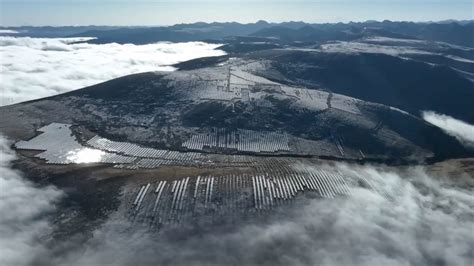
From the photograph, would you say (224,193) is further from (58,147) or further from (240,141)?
(58,147)

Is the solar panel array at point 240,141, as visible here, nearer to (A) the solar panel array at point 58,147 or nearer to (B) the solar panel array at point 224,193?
(A) the solar panel array at point 58,147

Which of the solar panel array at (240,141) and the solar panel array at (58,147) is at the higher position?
the solar panel array at (58,147)

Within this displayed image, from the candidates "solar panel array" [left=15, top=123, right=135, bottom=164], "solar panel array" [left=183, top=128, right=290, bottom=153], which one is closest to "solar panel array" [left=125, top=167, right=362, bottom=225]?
"solar panel array" [left=15, top=123, right=135, bottom=164]

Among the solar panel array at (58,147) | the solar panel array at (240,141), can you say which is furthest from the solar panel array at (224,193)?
the solar panel array at (240,141)

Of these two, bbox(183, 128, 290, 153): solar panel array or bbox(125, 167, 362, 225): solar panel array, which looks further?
bbox(183, 128, 290, 153): solar panel array

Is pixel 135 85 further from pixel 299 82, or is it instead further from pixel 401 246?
pixel 401 246

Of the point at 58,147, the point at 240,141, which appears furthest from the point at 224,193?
the point at 58,147

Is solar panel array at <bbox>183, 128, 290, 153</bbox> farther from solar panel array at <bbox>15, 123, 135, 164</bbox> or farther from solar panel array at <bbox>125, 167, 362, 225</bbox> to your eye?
solar panel array at <bbox>125, 167, 362, 225</bbox>

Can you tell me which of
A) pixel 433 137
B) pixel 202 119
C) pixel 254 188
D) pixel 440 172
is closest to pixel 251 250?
pixel 254 188

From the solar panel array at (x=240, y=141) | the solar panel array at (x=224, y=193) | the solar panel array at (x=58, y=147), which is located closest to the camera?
the solar panel array at (x=224, y=193)

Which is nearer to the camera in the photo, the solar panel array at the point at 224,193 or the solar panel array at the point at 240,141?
the solar panel array at the point at 224,193

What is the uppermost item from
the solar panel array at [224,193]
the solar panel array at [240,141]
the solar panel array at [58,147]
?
the solar panel array at [224,193]

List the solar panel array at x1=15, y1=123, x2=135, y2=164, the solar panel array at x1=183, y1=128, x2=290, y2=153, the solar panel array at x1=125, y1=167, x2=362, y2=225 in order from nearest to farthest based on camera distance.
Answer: the solar panel array at x1=125, y1=167, x2=362, y2=225, the solar panel array at x1=15, y1=123, x2=135, y2=164, the solar panel array at x1=183, y1=128, x2=290, y2=153
